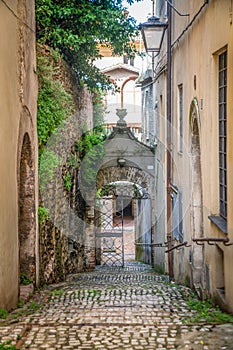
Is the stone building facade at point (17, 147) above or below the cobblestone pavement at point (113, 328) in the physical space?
above

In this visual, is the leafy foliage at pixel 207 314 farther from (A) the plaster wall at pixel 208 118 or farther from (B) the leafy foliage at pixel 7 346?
(B) the leafy foliage at pixel 7 346

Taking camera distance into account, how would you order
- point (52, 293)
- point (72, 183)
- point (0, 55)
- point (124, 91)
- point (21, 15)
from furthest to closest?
point (124, 91) < point (72, 183) < point (52, 293) < point (21, 15) < point (0, 55)

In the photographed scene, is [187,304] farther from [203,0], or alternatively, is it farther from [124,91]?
[124,91]

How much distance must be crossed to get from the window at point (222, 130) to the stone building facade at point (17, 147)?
275 cm

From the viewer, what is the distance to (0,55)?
677 centimetres

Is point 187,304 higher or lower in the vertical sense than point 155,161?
lower

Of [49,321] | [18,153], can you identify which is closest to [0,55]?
[18,153]

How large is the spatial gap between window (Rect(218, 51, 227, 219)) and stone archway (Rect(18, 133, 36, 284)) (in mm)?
3404

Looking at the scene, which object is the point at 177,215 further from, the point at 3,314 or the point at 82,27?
the point at 3,314

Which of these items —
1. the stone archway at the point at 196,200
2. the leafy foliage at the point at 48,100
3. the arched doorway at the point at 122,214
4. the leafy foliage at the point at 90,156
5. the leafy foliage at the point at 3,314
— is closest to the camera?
the leafy foliage at the point at 3,314

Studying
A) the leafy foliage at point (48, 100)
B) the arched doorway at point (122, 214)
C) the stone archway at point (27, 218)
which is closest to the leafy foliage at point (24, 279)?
the stone archway at point (27, 218)

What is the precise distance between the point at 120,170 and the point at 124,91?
15.5 meters

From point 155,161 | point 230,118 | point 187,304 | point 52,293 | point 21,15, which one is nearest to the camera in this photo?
point 230,118

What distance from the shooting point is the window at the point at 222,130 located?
23.4ft
